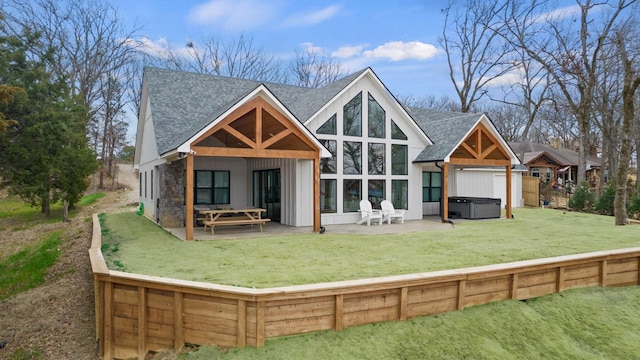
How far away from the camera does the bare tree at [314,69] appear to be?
33.9 meters

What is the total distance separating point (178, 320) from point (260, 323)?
104 cm

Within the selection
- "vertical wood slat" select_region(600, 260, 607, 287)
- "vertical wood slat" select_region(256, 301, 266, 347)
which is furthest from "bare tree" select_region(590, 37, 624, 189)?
"vertical wood slat" select_region(256, 301, 266, 347)

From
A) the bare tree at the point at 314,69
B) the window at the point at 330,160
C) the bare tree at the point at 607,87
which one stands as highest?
the bare tree at the point at 314,69

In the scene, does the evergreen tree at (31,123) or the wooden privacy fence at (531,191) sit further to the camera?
the wooden privacy fence at (531,191)

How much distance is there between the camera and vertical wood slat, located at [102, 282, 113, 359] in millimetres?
4891

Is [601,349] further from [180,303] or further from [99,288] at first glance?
[99,288]

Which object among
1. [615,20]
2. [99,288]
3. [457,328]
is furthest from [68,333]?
[615,20]

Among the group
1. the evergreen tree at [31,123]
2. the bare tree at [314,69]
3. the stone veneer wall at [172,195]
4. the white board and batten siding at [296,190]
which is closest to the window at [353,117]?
the white board and batten siding at [296,190]

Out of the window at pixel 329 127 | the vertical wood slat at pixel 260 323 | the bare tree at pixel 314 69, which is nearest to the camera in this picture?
the vertical wood slat at pixel 260 323

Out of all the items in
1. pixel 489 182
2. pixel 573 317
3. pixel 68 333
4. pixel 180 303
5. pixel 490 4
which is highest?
pixel 490 4

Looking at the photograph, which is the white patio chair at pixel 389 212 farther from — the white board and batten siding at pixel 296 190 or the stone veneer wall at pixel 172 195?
the stone veneer wall at pixel 172 195

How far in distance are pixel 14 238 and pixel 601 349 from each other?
1850cm

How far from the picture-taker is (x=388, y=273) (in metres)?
5.73

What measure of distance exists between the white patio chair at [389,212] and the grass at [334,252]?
197 cm
